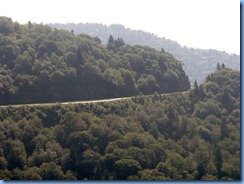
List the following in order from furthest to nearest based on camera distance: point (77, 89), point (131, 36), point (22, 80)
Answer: point (131, 36) < point (77, 89) < point (22, 80)

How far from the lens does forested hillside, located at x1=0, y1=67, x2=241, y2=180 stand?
29.2 m

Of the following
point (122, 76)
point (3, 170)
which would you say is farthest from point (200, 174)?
point (122, 76)

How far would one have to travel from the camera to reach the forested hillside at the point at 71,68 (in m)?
38.5

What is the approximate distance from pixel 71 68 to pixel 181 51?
108672mm

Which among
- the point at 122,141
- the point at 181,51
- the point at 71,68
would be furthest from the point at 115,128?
the point at 181,51

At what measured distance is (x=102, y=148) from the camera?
1267 inches

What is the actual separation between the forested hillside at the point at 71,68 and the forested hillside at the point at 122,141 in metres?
3.20

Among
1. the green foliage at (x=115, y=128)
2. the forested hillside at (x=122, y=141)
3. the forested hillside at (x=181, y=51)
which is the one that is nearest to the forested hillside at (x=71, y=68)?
the green foliage at (x=115, y=128)

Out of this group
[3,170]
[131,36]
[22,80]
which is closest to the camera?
[3,170]

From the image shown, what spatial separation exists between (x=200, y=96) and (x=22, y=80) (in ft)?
56.6

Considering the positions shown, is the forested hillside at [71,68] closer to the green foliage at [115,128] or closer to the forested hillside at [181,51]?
the green foliage at [115,128]

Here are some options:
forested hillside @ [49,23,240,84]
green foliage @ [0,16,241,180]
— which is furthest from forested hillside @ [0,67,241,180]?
forested hillside @ [49,23,240,84]

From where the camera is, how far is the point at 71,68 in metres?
41.3

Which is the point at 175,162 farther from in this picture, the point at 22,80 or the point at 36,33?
the point at 36,33
